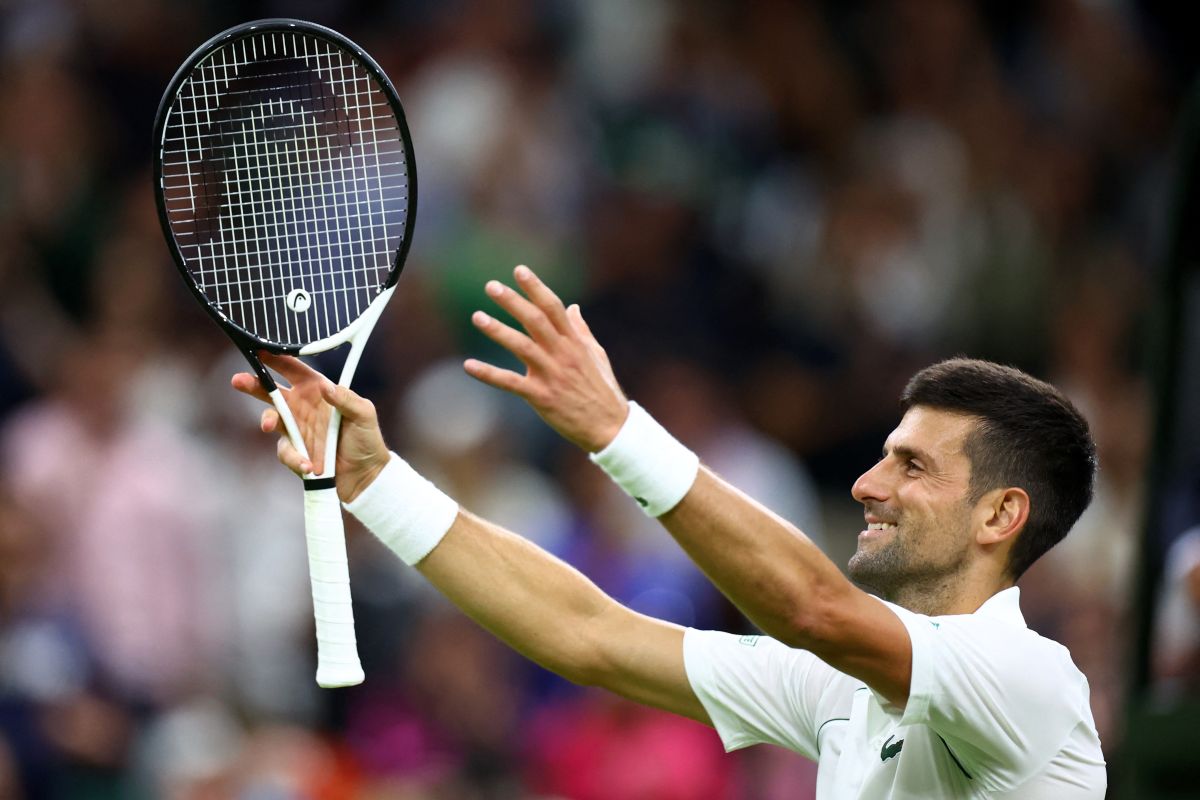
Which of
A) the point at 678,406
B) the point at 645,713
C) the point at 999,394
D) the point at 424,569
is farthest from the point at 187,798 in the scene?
the point at 999,394

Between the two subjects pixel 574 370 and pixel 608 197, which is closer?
pixel 574 370

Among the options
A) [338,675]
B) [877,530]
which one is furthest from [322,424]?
[877,530]

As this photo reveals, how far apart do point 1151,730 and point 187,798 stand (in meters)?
4.76

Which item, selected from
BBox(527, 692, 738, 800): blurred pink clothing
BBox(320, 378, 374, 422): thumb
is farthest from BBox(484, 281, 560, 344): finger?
BBox(527, 692, 738, 800): blurred pink clothing

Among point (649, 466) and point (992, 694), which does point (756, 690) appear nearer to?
point (992, 694)

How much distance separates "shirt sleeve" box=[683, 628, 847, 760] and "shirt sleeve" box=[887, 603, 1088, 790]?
507 millimetres

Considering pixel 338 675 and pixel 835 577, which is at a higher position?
pixel 835 577

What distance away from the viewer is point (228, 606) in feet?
24.8

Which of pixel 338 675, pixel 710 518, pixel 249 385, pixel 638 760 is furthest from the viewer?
pixel 638 760

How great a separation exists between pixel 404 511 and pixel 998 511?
1.23 metres

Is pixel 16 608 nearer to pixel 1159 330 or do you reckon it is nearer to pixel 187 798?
pixel 187 798

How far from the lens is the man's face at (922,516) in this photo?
372 centimetres

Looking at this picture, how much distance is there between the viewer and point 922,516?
12.2 feet

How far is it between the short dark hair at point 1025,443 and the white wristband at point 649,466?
0.89 meters
